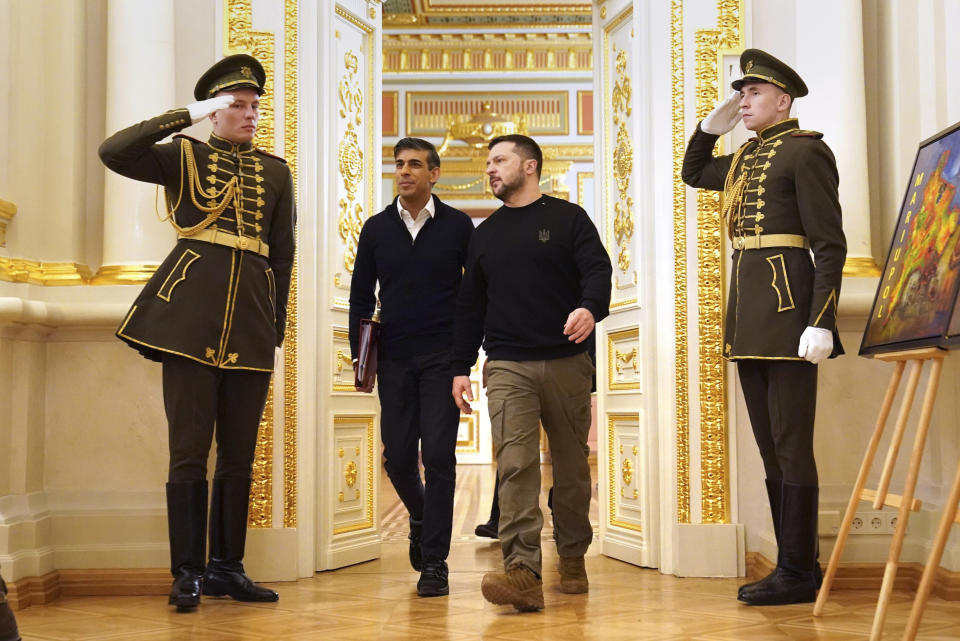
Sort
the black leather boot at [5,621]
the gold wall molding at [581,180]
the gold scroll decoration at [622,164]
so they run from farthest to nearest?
the gold wall molding at [581,180], the gold scroll decoration at [622,164], the black leather boot at [5,621]

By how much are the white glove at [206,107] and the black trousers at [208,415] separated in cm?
77

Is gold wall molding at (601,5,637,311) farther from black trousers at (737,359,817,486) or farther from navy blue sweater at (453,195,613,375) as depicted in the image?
black trousers at (737,359,817,486)

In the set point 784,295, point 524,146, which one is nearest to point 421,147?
point 524,146

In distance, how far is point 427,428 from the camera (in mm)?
3594

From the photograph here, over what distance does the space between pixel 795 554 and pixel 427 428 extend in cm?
127

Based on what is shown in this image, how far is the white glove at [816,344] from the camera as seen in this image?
3.06m

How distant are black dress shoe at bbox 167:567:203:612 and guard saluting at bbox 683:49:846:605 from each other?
5.71 ft

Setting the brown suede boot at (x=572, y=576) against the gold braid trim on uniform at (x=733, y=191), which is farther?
the brown suede boot at (x=572, y=576)

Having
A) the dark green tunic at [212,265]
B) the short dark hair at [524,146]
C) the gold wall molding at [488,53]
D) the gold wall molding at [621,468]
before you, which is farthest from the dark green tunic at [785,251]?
the gold wall molding at [488,53]

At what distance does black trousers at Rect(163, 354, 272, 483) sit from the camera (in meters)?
3.35

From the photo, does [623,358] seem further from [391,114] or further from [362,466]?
[391,114]

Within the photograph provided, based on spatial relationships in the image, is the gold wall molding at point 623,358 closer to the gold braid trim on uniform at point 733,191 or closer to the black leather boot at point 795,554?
the gold braid trim on uniform at point 733,191

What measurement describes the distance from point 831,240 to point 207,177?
2.00 metres

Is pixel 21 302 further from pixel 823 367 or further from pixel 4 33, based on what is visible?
pixel 823 367
